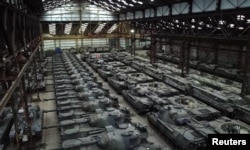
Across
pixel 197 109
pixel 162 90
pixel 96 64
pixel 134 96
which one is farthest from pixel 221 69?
pixel 96 64

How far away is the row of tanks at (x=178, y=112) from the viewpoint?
36.3 ft

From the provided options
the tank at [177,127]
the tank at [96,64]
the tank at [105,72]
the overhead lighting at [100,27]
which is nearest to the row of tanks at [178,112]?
the tank at [177,127]

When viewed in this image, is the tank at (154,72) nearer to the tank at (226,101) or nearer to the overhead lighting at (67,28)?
the tank at (226,101)

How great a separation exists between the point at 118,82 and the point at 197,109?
8.51 metres

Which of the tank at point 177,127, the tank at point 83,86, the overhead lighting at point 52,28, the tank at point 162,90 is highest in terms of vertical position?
the overhead lighting at point 52,28

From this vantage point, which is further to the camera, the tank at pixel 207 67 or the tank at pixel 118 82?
the tank at pixel 207 67

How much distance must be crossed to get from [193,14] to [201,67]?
7689mm

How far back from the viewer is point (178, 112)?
12.7m

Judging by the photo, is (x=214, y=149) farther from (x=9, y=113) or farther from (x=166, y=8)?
(x=166, y=8)

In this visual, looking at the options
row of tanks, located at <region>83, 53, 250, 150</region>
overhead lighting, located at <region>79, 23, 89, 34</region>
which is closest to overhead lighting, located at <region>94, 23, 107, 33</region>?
overhead lighting, located at <region>79, 23, 89, 34</region>

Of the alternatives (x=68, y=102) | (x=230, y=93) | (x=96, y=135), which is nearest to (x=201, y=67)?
(x=230, y=93)

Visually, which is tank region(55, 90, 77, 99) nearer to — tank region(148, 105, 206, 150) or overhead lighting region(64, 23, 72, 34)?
tank region(148, 105, 206, 150)

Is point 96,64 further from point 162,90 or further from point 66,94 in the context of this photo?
point 162,90

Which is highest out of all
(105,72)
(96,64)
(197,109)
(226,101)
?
(96,64)
